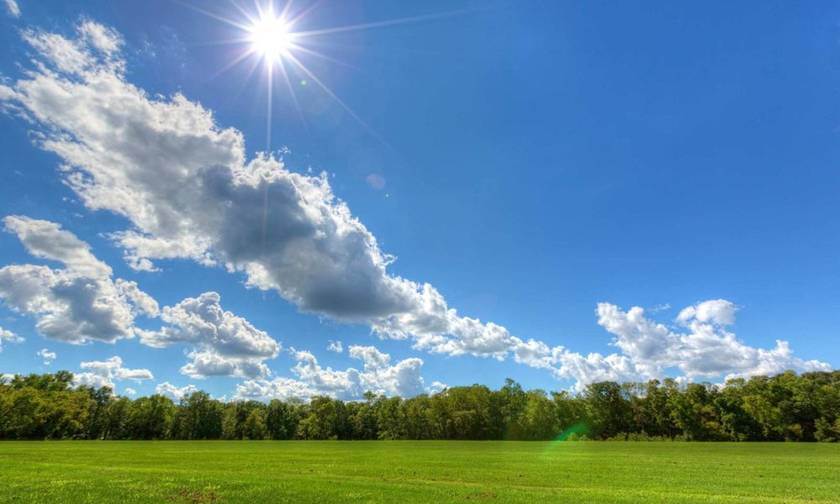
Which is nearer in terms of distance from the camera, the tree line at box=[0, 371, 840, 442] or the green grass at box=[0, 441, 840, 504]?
the green grass at box=[0, 441, 840, 504]

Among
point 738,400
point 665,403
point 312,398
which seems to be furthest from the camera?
point 312,398

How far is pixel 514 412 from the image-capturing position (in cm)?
13175

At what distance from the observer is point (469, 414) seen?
420 ft

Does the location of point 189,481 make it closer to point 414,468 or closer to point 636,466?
point 414,468

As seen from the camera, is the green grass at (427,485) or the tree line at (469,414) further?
the tree line at (469,414)

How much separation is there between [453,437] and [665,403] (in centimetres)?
5885

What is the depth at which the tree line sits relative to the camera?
315ft

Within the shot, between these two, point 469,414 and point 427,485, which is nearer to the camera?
point 427,485

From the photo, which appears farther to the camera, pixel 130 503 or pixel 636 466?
pixel 636 466

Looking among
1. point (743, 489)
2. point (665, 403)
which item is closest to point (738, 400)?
point (665, 403)

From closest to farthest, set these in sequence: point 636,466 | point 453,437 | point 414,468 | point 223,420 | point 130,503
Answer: point 130,503 < point 414,468 < point 636,466 < point 453,437 < point 223,420

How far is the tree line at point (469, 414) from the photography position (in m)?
95.9

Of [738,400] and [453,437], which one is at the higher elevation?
[738,400]

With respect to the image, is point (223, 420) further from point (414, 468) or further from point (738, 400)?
point (738, 400)
